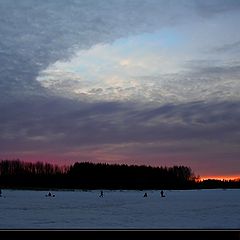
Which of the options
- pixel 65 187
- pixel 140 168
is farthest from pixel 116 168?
pixel 65 187

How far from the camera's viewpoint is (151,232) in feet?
10.5

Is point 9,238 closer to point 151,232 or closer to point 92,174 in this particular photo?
point 151,232

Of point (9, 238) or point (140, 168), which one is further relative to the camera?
point (140, 168)

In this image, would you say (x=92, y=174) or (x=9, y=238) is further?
(x=92, y=174)

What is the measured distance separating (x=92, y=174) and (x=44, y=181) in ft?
40.2

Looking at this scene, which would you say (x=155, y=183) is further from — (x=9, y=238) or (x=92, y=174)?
(x=9, y=238)

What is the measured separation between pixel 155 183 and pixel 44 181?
27.4m

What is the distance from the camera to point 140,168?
115312mm

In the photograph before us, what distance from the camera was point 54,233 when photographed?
10.3ft

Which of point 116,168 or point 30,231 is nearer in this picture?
point 30,231

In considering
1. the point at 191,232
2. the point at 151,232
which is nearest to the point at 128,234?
the point at 151,232

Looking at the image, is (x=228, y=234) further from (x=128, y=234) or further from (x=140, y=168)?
(x=140, y=168)

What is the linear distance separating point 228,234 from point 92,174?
110 m

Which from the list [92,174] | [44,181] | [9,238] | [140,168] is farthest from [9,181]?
[9,238]
